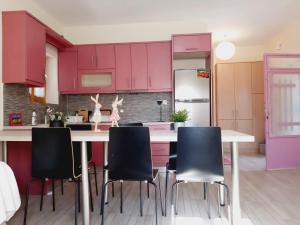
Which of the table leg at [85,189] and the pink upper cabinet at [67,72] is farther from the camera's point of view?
the pink upper cabinet at [67,72]

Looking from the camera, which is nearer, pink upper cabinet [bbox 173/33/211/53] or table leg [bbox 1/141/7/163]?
table leg [bbox 1/141/7/163]

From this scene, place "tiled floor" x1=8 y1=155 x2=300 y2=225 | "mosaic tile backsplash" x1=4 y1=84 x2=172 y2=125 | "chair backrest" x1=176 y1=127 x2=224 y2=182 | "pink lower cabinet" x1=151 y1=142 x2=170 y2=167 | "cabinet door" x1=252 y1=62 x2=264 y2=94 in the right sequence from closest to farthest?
"chair backrest" x1=176 y1=127 x2=224 y2=182, "tiled floor" x1=8 y1=155 x2=300 y2=225, "pink lower cabinet" x1=151 y1=142 x2=170 y2=167, "mosaic tile backsplash" x1=4 y1=84 x2=172 y2=125, "cabinet door" x1=252 y1=62 x2=264 y2=94

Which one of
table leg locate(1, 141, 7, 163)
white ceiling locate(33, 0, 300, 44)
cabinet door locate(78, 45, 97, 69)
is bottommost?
table leg locate(1, 141, 7, 163)

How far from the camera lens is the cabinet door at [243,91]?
5605 millimetres

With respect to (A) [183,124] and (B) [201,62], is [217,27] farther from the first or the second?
(A) [183,124]

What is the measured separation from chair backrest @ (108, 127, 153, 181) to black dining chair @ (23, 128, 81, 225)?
382 millimetres

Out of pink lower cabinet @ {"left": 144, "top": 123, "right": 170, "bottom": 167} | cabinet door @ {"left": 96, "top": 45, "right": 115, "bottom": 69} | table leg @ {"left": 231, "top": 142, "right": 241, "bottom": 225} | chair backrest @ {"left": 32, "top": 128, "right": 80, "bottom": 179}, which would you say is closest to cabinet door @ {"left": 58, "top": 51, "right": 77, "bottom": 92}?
cabinet door @ {"left": 96, "top": 45, "right": 115, "bottom": 69}

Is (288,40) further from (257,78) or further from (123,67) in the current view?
(123,67)

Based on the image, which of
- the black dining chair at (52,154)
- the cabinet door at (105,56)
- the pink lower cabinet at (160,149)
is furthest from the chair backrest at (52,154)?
the cabinet door at (105,56)

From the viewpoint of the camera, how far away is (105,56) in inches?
170

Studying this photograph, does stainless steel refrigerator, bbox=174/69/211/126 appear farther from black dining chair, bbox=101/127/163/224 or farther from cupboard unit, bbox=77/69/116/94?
black dining chair, bbox=101/127/163/224

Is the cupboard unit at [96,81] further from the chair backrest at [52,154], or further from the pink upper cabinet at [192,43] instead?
the chair backrest at [52,154]

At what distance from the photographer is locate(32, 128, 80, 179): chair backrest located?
2000 millimetres

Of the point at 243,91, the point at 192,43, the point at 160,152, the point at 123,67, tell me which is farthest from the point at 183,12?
the point at 243,91
